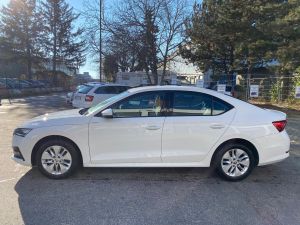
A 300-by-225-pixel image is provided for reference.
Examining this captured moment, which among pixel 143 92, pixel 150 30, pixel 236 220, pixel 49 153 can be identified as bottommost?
pixel 236 220

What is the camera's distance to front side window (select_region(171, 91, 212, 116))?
5645mm

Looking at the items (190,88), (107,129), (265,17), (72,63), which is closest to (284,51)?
(265,17)

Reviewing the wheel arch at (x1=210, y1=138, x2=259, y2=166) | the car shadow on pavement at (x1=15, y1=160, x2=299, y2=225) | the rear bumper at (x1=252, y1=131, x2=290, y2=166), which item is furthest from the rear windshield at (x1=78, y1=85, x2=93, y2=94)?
the rear bumper at (x1=252, y1=131, x2=290, y2=166)

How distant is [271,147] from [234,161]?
68cm

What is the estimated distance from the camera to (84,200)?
4762 millimetres

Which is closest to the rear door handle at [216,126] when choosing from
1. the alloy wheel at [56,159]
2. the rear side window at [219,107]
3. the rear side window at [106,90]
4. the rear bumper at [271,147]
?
the rear side window at [219,107]

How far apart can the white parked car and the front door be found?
9.01 metres

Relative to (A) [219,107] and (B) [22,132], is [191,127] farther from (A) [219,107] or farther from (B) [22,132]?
(B) [22,132]

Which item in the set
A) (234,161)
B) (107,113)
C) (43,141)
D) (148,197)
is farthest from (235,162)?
(43,141)

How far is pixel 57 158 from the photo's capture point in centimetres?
557

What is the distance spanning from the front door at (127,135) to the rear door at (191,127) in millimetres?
168

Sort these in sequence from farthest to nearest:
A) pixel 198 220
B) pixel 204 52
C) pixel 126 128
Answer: pixel 204 52
pixel 126 128
pixel 198 220

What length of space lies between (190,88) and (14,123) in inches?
336

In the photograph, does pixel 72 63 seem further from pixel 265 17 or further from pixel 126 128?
pixel 126 128
